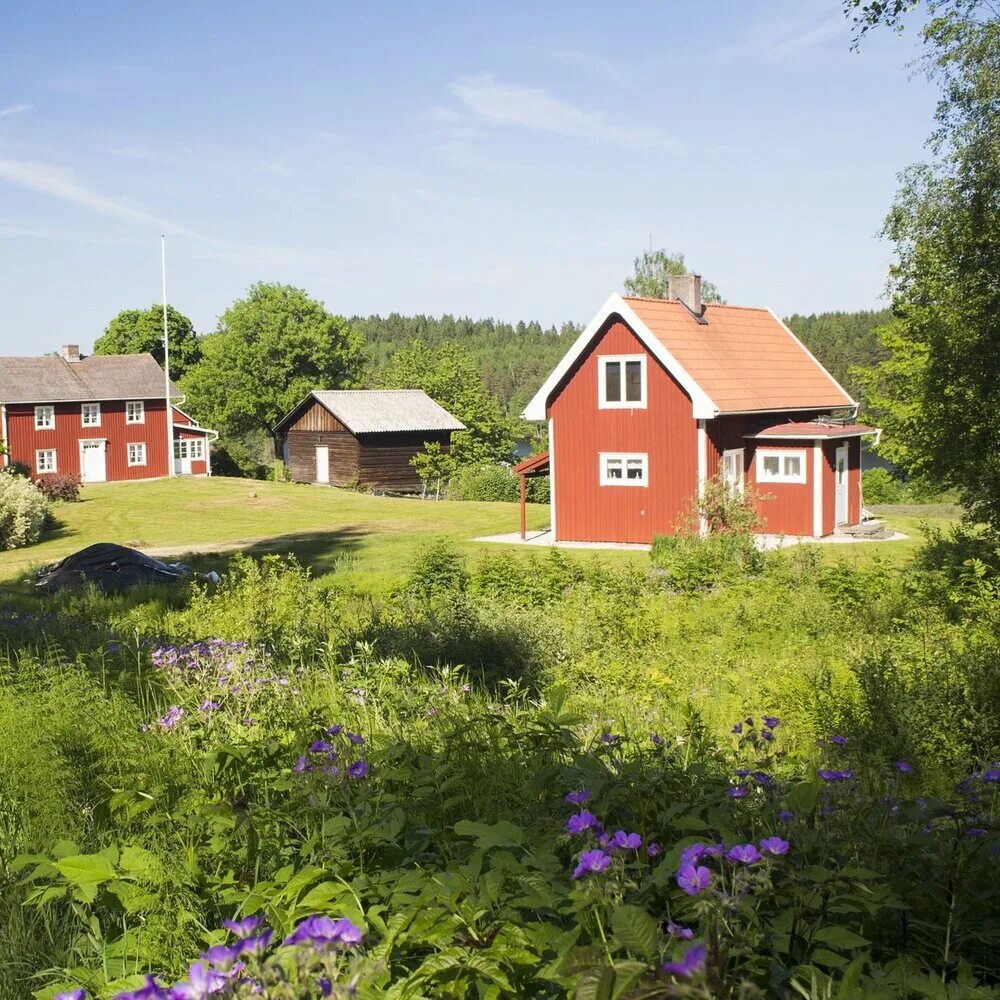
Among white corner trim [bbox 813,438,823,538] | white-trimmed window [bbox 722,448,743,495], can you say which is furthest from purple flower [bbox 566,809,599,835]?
white corner trim [bbox 813,438,823,538]

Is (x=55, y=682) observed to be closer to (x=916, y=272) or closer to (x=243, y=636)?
(x=243, y=636)

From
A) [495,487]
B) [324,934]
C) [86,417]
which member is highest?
[86,417]

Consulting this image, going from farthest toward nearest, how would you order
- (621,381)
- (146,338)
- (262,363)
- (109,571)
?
(146,338)
(262,363)
(621,381)
(109,571)

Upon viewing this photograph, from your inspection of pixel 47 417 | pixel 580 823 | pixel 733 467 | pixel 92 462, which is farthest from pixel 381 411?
pixel 580 823

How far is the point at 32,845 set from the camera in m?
4.41

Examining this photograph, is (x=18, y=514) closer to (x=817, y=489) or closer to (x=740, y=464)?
(x=740, y=464)

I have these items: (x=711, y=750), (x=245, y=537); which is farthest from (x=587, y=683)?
(x=245, y=537)

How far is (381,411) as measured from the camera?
54531mm

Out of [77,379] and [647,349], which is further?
[77,379]

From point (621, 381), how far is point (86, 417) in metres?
34.9

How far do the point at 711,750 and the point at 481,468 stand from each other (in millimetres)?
46890

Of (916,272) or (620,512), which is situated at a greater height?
(916,272)

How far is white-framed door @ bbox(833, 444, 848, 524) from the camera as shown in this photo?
2878 centimetres

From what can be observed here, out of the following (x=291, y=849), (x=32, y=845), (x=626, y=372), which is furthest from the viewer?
(x=626, y=372)
